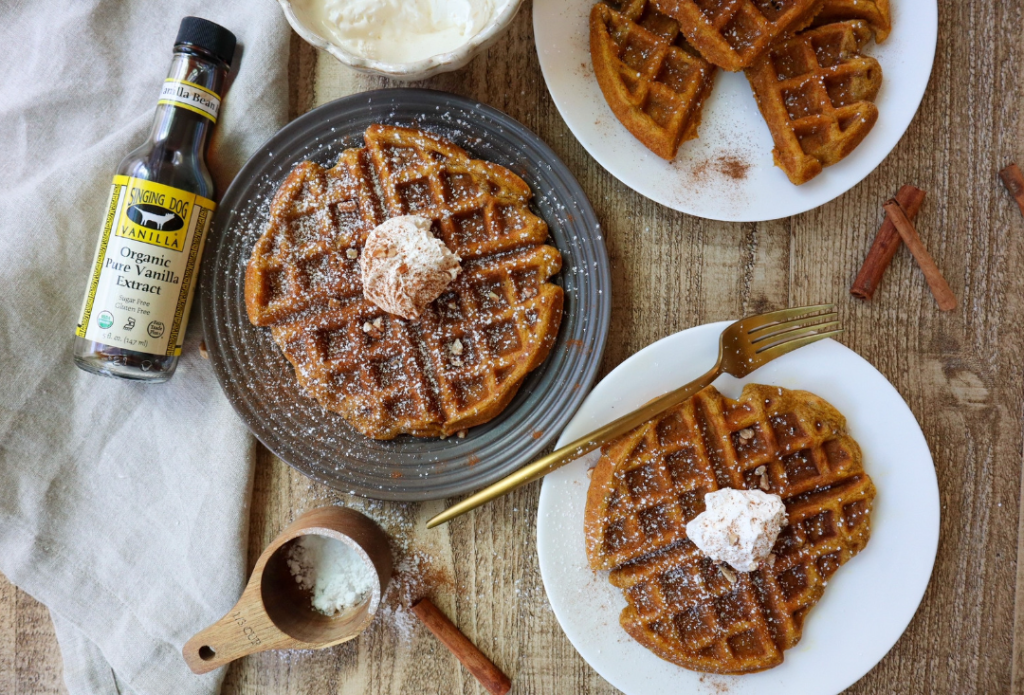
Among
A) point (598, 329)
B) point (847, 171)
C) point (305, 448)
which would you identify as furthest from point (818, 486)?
point (305, 448)

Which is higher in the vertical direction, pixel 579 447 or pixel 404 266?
pixel 404 266

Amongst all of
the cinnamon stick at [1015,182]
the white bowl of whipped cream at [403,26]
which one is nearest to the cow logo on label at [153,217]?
the white bowl of whipped cream at [403,26]

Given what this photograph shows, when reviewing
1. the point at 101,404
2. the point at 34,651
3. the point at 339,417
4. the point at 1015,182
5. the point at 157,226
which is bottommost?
the point at 34,651

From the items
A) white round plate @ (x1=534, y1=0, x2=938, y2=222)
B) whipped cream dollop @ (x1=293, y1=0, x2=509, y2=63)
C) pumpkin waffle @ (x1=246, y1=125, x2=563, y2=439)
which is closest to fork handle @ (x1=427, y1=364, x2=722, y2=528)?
pumpkin waffle @ (x1=246, y1=125, x2=563, y2=439)

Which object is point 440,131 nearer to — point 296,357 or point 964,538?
point 296,357

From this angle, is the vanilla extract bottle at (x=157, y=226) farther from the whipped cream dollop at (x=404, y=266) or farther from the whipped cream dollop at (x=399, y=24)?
the whipped cream dollop at (x=404, y=266)

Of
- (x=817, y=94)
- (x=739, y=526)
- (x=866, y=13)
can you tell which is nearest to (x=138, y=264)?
(x=739, y=526)

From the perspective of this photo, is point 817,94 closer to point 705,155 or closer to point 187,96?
point 705,155
